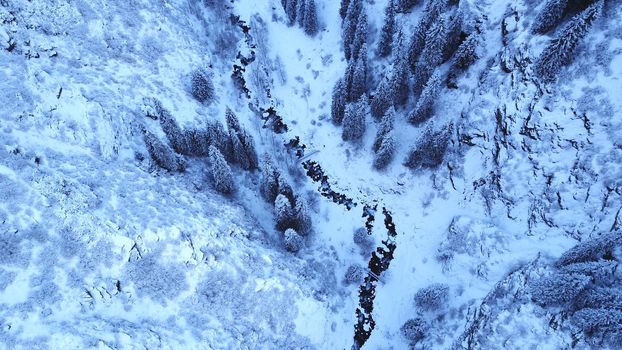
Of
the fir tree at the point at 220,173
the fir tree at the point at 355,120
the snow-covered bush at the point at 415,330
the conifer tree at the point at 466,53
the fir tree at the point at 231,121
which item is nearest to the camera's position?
the snow-covered bush at the point at 415,330

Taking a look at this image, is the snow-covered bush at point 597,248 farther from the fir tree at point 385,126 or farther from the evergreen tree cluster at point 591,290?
the fir tree at point 385,126

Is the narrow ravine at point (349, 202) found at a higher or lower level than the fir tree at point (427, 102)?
lower

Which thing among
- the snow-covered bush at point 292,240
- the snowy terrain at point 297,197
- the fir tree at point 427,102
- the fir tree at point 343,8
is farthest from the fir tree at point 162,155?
the fir tree at point 343,8

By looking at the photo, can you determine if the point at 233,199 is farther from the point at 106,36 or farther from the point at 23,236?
the point at 106,36

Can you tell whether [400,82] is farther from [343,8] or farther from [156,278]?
[156,278]

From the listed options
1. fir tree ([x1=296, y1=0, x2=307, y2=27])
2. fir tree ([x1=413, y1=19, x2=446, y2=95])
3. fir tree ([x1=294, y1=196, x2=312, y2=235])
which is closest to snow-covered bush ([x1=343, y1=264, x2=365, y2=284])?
fir tree ([x1=294, y1=196, x2=312, y2=235])

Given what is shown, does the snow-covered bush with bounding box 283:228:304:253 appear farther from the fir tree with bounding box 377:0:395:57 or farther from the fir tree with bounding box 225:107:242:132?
the fir tree with bounding box 377:0:395:57
